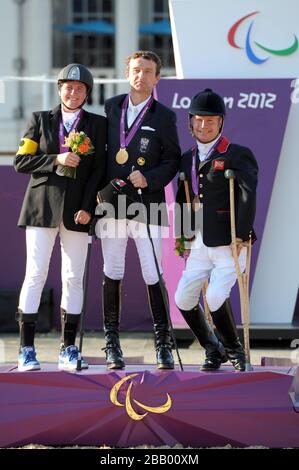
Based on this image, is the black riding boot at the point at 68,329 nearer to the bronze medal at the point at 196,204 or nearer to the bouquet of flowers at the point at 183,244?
the bouquet of flowers at the point at 183,244

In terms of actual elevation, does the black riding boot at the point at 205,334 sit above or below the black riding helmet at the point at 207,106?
below

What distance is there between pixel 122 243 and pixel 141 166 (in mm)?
463

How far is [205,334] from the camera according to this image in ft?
21.1

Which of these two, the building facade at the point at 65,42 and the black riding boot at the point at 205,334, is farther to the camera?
the building facade at the point at 65,42

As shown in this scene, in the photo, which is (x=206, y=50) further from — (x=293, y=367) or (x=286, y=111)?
(x=293, y=367)

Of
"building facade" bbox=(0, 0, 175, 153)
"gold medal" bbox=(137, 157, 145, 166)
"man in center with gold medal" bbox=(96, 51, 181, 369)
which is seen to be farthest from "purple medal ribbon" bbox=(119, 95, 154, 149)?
"building facade" bbox=(0, 0, 175, 153)

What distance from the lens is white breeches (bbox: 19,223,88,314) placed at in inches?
249

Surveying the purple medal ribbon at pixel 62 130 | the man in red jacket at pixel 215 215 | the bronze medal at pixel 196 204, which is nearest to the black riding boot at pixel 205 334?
the man in red jacket at pixel 215 215

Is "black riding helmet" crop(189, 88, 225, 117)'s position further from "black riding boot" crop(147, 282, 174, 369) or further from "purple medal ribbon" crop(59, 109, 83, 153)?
"black riding boot" crop(147, 282, 174, 369)

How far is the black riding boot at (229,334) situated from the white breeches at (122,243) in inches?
17.5

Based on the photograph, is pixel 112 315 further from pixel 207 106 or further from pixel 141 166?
pixel 207 106

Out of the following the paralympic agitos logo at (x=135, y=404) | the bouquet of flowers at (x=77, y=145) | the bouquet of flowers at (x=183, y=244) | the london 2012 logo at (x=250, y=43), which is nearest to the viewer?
the paralympic agitos logo at (x=135, y=404)

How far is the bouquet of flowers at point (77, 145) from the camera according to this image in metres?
6.13
